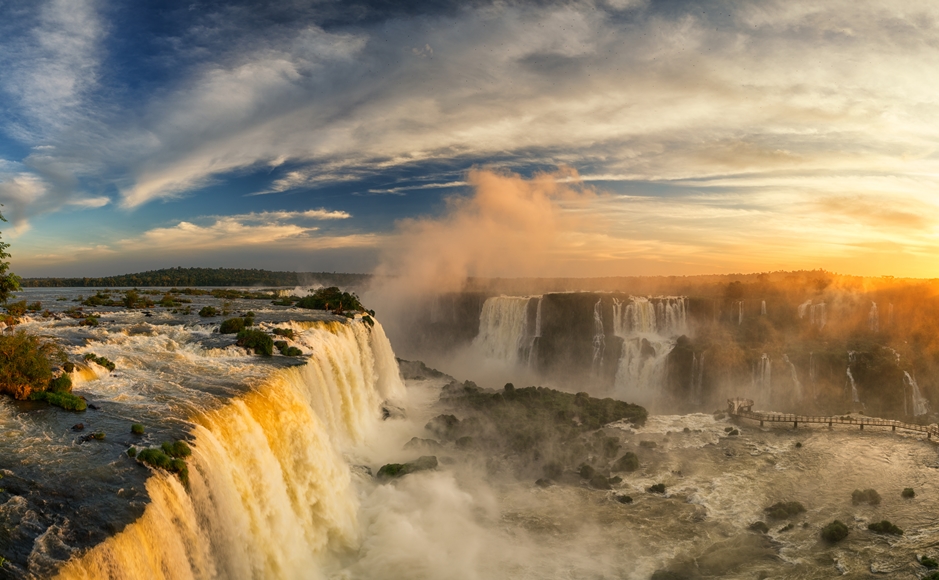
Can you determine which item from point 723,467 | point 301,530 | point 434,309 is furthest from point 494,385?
point 301,530

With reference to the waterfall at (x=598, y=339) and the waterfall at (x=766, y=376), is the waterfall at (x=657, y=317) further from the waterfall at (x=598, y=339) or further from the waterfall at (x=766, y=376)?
the waterfall at (x=766, y=376)

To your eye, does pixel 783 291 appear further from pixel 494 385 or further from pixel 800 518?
pixel 800 518

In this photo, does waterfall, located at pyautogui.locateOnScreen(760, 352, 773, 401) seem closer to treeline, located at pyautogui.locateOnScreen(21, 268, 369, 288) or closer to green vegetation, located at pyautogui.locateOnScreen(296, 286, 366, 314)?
green vegetation, located at pyautogui.locateOnScreen(296, 286, 366, 314)

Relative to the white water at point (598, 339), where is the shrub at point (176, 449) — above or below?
above

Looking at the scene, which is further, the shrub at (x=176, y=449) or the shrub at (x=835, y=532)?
the shrub at (x=835, y=532)

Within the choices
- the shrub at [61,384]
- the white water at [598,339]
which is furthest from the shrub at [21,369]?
the white water at [598,339]

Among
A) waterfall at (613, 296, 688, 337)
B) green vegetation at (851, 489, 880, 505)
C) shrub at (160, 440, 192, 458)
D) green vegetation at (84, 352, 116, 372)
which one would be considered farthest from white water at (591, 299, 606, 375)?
shrub at (160, 440, 192, 458)

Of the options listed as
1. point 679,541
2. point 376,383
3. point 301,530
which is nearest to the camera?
point 301,530

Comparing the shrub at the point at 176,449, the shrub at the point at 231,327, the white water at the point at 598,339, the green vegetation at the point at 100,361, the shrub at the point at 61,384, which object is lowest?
the white water at the point at 598,339
